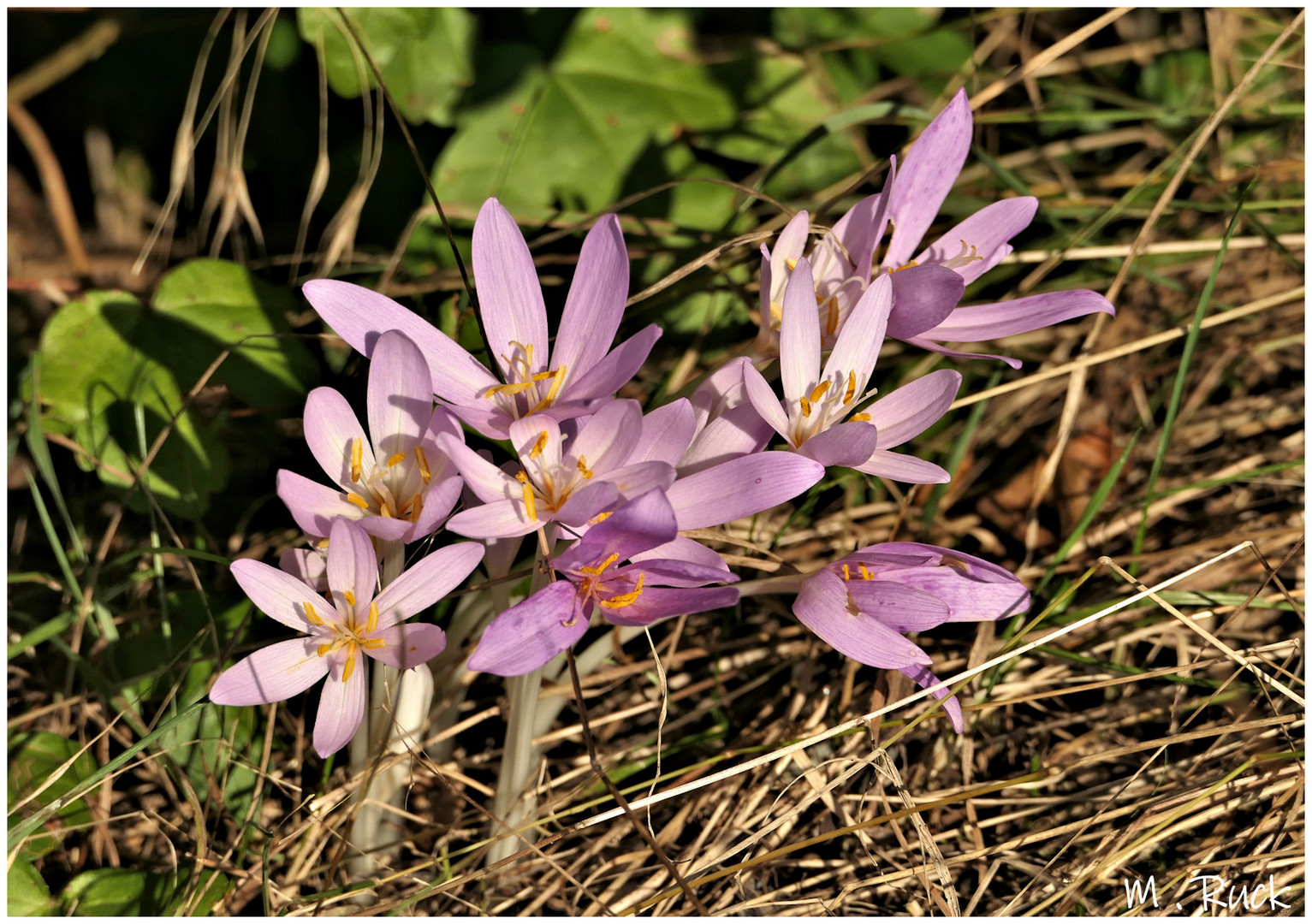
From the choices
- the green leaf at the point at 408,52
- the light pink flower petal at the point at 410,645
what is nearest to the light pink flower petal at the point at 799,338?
the light pink flower petal at the point at 410,645

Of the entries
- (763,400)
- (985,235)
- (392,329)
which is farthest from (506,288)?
(985,235)

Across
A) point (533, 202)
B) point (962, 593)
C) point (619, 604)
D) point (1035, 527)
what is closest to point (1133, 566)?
point (1035, 527)

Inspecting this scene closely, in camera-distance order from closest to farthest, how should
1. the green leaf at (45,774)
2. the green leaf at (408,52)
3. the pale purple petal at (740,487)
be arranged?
the pale purple petal at (740,487)
the green leaf at (45,774)
the green leaf at (408,52)

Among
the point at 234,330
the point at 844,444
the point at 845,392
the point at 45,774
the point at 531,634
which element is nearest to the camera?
the point at 531,634

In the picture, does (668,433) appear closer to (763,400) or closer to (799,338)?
(763,400)

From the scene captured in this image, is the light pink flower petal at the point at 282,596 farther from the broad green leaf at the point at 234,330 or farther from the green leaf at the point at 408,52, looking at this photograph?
the green leaf at the point at 408,52

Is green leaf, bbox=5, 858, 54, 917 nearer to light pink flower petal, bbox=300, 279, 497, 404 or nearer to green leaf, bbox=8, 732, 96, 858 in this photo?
green leaf, bbox=8, 732, 96, 858

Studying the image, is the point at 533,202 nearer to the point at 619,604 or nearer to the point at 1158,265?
the point at 619,604
